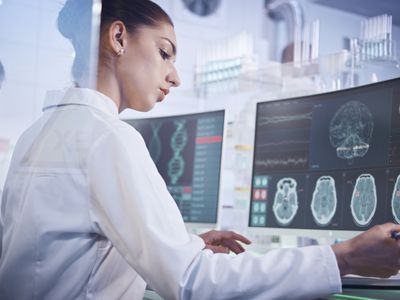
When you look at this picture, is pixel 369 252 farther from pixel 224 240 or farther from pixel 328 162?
pixel 328 162

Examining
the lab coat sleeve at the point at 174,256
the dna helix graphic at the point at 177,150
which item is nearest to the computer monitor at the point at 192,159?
the dna helix graphic at the point at 177,150

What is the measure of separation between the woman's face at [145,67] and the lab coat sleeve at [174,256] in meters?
0.25

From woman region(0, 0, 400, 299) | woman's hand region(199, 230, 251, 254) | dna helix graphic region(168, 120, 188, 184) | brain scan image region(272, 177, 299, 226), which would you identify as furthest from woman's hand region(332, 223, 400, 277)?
dna helix graphic region(168, 120, 188, 184)

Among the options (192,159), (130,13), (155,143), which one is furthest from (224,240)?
(155,143)

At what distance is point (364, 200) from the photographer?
167cm

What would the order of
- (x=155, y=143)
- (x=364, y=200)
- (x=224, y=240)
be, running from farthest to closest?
(x=155, y=143), (x=364, y=200), (x=224, y=240)

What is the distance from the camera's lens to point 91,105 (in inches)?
48.4

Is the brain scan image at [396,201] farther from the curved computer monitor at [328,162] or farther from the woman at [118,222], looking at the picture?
the woman at [118,222]

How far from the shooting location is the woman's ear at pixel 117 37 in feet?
4.28

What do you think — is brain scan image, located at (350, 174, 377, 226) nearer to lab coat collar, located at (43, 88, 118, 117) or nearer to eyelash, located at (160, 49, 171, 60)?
eyelash, located at (160, 49, 171, 60)

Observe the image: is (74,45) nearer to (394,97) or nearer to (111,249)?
(111,249)

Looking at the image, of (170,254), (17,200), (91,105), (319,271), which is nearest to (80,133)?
(91,105)

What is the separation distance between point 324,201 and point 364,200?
137 millimetres

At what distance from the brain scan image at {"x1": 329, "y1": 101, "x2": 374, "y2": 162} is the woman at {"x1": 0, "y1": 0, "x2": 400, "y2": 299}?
0.61 m
